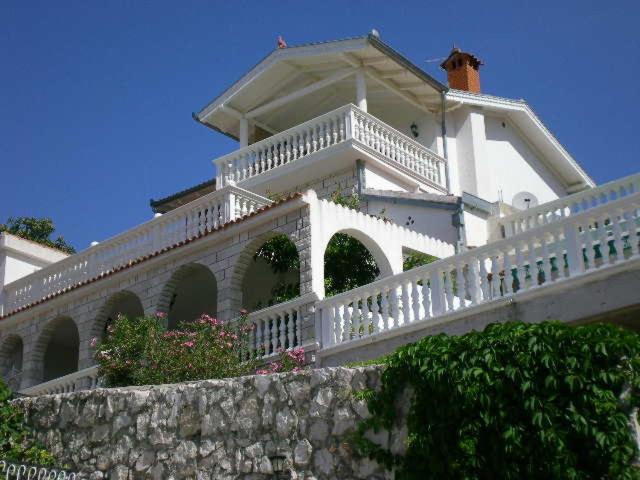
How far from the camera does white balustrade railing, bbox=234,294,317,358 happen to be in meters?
15.5

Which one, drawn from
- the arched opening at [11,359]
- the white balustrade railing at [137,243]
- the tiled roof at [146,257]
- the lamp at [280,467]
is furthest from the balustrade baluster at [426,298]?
the arched opening at [11,359]

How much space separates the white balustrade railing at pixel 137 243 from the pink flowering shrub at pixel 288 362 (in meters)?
3.66

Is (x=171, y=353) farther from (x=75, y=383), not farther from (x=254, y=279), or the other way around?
(x=254, y=279)

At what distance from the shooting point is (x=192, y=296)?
21.4 meters

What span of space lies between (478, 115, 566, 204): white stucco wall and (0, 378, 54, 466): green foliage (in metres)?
13.6

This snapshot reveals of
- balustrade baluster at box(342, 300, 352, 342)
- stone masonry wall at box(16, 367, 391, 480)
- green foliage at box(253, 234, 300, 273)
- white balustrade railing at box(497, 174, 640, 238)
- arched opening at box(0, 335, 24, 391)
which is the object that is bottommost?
stone masonry wall at box(16, 367, 391, 480)

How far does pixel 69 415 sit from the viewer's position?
39.1 ft

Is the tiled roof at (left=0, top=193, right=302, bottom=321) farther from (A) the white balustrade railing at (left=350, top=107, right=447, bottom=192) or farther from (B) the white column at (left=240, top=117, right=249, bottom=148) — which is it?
(B) the white column at (left=240, top=117, right=249, bottom=148)

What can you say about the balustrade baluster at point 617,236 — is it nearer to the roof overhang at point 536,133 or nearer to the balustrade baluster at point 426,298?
the balustrade baluster at point 426,298

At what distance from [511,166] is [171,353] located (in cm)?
1267

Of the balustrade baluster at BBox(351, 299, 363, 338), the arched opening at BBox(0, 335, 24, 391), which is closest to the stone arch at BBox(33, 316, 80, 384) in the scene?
the arched opening at BBox(0, 335, 24, 391)

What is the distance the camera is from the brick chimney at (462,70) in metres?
26.1

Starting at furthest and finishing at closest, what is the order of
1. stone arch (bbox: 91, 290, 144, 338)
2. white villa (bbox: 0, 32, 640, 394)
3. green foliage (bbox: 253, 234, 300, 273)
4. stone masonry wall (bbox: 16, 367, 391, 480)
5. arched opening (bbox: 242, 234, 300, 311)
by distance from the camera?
stone arch (bbox: 91, 290, 144, 338)
green foliage (bbox: 253, 234, 300, 273)
arched opening (bbox: 242, 234, 300, 311)
white villa (bbox: 0, 32, 640, 394)
stone masonry wall (bbox: 16, 367, 391, 480)

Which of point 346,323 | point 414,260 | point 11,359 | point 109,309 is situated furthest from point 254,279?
point 11,359
